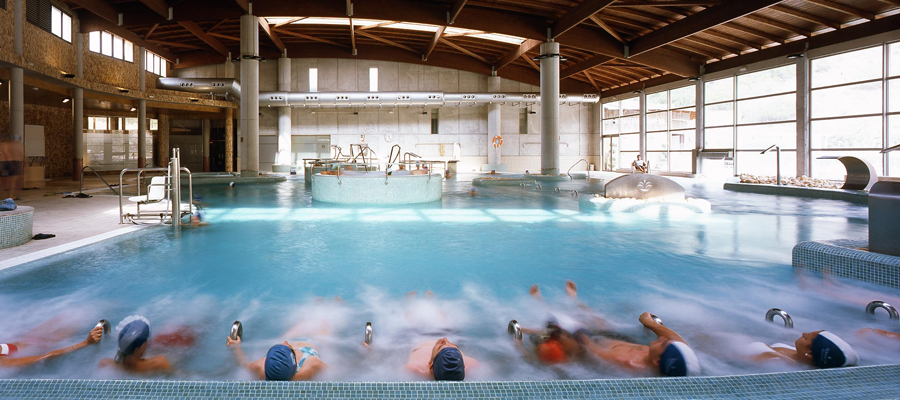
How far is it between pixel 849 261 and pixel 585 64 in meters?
19.8

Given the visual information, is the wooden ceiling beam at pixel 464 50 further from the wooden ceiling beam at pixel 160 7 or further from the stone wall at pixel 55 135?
the stone wall at pixel 55 135

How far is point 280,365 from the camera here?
2.24 m

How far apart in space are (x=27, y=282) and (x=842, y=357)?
523cm

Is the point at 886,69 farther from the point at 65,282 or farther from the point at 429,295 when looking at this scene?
the point at 65,282

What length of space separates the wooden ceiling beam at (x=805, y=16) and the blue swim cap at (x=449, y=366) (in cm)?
1559

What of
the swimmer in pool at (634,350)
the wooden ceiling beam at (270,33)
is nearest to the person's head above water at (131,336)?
the swimmer in pool at (634,350)

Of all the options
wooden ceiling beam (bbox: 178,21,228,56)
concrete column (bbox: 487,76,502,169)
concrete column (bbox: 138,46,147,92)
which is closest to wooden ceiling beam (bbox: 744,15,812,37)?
concrete column (bbox: 487,76,502,169)

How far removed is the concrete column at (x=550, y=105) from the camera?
1802 cm

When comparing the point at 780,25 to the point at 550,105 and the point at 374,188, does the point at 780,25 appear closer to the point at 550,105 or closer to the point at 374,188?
the point at 550,105

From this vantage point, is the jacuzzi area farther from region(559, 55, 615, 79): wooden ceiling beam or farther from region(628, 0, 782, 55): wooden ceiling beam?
region(559, 55, 615, 79): wooden ceiling beam

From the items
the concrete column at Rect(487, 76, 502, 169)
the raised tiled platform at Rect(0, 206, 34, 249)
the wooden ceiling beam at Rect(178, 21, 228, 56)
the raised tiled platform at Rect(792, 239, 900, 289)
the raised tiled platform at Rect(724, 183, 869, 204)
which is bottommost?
the raised tiled platform at Rect(792, 239, 900, 289)

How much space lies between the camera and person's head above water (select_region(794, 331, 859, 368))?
243 centimetres

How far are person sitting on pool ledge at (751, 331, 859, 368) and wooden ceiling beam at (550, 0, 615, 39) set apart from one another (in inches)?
489

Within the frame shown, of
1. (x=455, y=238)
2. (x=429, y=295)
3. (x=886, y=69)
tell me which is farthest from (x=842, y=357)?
(x=886, y=69)
